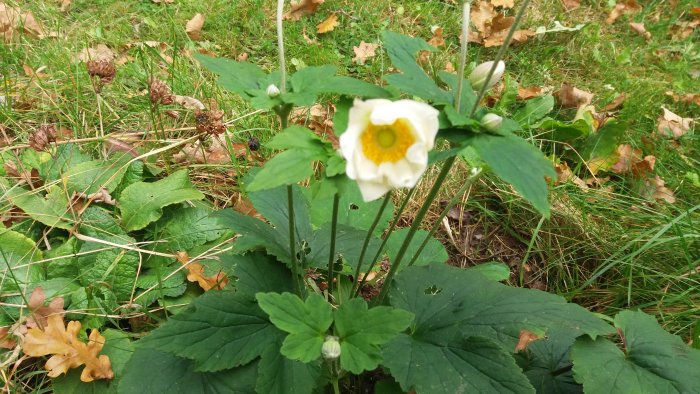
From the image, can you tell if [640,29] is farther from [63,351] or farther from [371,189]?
[63,351]

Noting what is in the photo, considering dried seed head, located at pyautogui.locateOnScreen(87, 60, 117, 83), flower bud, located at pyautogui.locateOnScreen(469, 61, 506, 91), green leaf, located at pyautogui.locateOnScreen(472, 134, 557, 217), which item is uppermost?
flower bud, located at pyautogui.locateOnScreen(469, 61, 506, 91)

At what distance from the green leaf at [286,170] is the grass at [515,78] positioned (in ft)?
4.74

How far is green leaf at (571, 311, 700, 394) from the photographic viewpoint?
143 centimetres

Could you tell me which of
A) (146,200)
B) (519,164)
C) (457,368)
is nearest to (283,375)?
(457,368)

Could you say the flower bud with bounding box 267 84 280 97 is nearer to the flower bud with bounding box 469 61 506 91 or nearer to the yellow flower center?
the yellow flower center

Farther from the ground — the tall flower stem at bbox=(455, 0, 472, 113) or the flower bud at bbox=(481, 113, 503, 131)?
the tall flower stem at bbox=(455, 0, 472, 113)

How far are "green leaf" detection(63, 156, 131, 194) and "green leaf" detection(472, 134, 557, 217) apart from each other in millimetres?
1742

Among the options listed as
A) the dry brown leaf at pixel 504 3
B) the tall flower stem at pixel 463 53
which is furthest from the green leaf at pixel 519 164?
the dry brown leaf at pixel 504 3

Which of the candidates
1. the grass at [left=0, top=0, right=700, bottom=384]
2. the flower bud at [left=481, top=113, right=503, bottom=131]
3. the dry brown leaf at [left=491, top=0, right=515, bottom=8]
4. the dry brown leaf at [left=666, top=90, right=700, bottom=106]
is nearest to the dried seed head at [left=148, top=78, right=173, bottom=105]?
the grass at [left=0, top=0, right=700, bottom=384]

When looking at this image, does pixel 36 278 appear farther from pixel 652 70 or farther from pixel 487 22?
pixel 652 70

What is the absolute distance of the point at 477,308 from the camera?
1.48 meters

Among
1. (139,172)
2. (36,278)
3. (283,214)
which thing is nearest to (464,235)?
(283,214)

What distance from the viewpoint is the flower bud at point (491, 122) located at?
1.07 metres

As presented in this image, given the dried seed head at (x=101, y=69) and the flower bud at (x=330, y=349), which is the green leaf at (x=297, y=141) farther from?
the dried seed head at (x=101, y=69)
